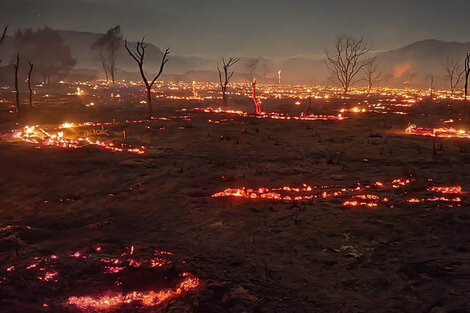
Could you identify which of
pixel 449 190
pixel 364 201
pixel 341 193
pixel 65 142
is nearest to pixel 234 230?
pixel 364 201

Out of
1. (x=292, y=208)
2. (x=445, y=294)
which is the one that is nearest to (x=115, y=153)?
(x=292, y=208)

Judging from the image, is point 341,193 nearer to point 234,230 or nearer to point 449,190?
point 449,190

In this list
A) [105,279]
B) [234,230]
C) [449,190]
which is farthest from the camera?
[449,190]

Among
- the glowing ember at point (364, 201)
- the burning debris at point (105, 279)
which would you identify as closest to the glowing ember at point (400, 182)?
the glowing ember at point (364, 201)

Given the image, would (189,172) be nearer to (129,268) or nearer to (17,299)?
(129,268)

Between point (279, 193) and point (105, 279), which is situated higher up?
point (279, 193)

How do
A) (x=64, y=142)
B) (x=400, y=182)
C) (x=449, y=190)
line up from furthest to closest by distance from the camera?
(x=64, y=142) → (x=400, y=182) → (x=449, y=190)

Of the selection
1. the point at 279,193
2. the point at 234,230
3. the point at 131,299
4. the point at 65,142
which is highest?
the point at 65,142
